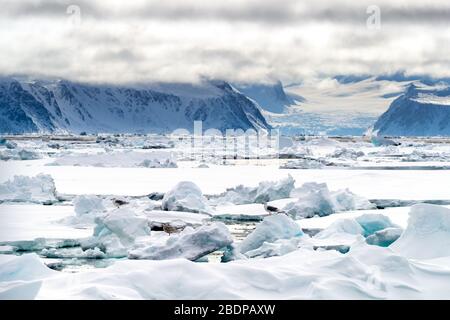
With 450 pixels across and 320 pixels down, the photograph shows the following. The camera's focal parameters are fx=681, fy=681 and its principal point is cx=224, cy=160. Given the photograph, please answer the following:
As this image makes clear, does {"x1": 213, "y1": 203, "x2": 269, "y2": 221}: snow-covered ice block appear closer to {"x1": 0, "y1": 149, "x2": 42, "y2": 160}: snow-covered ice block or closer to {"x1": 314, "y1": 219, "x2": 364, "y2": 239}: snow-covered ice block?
{"x1": 314, "y1": 219, "x2": 364, "y2": 239}: snow-covered ice block

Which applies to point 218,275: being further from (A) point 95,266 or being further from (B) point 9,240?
(B) point 9,240

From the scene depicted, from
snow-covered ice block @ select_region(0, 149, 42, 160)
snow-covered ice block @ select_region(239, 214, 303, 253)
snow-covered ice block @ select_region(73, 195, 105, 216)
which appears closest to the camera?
snow-covered ice block @ select_region(239, 214, 303, 253)

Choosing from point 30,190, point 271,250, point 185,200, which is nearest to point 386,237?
point 271,250

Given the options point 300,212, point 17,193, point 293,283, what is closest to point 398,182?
point 300,212

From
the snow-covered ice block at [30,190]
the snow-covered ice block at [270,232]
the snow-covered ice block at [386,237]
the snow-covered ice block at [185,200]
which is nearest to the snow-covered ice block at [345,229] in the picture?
the snow-covered ice block at [270,232]

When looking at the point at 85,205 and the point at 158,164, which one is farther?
the point at 158,164

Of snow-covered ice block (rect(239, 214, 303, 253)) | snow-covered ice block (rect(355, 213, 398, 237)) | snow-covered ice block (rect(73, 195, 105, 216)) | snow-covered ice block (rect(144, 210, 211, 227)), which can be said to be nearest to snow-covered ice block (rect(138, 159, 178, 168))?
snow-covered ice block (rect(144, 210, 211, 227))

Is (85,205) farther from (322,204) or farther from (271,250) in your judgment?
(271,250)
